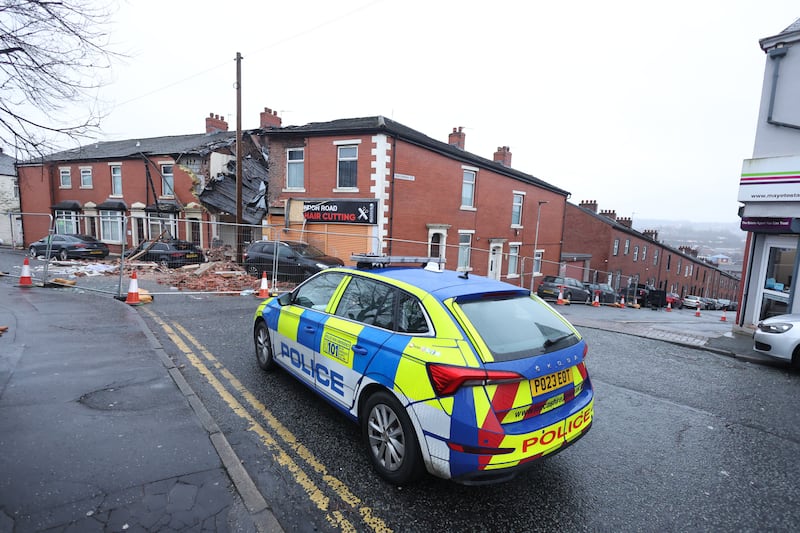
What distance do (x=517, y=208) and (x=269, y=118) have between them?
15.4 m

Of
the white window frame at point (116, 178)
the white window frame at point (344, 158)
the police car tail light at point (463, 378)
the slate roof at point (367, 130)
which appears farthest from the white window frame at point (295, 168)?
the police car tail light at point (463, 378)

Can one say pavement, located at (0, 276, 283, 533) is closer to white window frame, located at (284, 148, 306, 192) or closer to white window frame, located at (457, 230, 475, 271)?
white window frame, located at (284, 148, 306, 192)

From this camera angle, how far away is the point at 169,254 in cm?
1564

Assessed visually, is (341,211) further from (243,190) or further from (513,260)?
(513,260)

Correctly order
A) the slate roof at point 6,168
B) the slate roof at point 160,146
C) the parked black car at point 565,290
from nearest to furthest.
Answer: the parked black car at point 565,290 → the slate roof at point 160,146 → the slate roof at point 6,168

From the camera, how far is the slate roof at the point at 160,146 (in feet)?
75.6

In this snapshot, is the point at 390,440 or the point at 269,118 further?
the point at 269,118

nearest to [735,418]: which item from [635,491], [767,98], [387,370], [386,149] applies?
[635,491]

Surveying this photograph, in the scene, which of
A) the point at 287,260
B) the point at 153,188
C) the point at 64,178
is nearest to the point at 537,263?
the point at 287,260

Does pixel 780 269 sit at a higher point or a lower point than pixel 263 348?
higher

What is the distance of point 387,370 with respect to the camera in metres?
3.06

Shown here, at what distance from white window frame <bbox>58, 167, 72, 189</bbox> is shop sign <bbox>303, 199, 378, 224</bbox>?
23.5 meters

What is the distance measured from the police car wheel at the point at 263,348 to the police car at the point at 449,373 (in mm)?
1327

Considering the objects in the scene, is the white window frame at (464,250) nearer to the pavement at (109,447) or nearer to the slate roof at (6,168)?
the pavement at (109,447)
